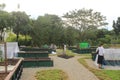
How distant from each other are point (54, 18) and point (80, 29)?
804cm

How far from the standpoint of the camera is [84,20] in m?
54.4

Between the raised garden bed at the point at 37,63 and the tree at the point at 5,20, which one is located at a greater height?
the tree at the point at 5,20

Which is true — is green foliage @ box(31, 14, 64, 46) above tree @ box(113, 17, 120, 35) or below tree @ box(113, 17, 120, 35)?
below

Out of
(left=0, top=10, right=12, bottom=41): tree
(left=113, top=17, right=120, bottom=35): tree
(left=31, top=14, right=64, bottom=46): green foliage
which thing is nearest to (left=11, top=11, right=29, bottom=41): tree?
(left=0, top=10, right=12, bottom=41): tree

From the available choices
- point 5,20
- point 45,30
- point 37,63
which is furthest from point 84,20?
point 37,63

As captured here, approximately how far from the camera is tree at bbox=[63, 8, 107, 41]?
54.7 metres

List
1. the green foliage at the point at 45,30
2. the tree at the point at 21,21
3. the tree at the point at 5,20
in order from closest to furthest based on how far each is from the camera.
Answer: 1. the tree at the point at 5,20
2. the tree at the point at 21,21
3. the green foliage at the point at 45,30

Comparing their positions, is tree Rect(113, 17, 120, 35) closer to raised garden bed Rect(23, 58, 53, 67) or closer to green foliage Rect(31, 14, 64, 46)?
green foliage Rect(31, 14, 64, 46)

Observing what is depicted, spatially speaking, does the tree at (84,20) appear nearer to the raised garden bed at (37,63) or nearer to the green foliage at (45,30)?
the green foliage at (45,30)

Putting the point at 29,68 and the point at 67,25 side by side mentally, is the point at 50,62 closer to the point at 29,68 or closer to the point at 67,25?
the point at 29,68

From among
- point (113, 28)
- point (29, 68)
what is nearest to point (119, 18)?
point (113, 28)

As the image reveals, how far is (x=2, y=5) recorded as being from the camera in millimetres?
43844

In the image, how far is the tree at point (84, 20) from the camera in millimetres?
54719

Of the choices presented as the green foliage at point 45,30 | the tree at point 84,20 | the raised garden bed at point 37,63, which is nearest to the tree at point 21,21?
the green foliage at point 45,30
